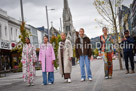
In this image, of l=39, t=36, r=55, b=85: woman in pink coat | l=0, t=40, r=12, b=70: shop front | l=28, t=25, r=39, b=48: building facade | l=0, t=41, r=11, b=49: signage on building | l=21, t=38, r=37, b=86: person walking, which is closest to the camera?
l=21, t=38, r=37, b=86: person walking

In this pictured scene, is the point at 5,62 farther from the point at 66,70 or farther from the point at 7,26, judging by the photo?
the point at 66,70

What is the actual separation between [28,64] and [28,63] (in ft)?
0.13

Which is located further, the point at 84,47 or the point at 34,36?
the point at 34,36

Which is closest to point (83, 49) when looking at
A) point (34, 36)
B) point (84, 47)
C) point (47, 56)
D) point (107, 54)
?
point (84, 47)

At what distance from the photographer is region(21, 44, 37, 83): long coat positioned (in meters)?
9.54

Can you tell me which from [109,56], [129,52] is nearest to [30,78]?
[109,56]

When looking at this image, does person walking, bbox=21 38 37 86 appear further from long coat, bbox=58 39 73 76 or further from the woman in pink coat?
long coat, bbox=58 39 73 76

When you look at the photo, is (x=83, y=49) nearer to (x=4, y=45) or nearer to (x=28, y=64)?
(x=28, y=64)

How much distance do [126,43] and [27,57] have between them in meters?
4.44

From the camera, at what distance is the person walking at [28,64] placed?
9.53 m

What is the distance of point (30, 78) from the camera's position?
9.52m

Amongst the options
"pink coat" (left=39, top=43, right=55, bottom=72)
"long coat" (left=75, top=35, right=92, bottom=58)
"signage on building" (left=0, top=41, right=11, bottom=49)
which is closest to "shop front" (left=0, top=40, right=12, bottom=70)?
"signage on building" (left=0, top=41, right=11, bottom=49)

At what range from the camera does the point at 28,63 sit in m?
9.68

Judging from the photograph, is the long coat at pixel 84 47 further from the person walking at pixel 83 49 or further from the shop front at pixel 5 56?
the shop front at pixel 5 56
